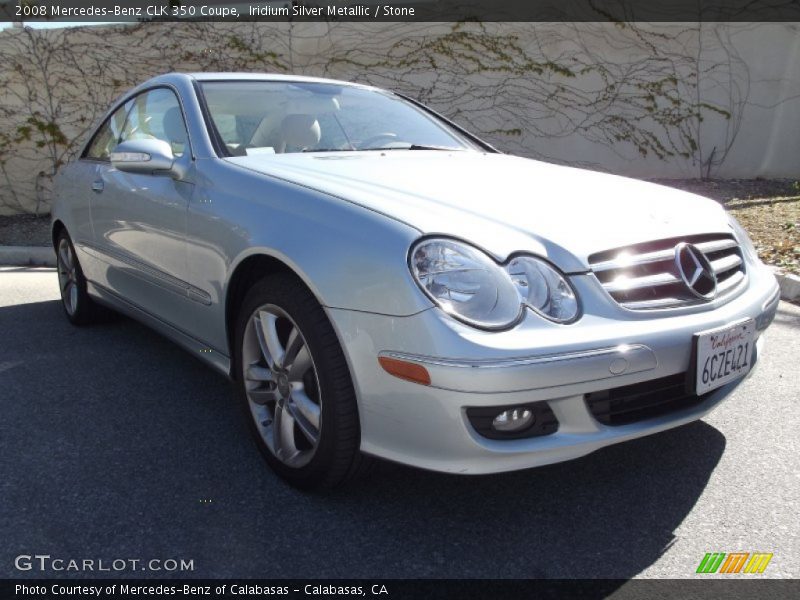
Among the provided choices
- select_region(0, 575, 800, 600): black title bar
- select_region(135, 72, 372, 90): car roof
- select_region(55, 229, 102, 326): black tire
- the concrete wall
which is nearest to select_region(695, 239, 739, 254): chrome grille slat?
select_region(0, 575, 800, 600): black title bar

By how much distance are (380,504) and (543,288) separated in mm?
889

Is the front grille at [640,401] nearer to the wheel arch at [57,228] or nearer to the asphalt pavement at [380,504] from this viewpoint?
the asphalt pavement at [380,504]

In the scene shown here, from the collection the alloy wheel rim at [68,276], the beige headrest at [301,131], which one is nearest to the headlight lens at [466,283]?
the beige headrest at [301,131]

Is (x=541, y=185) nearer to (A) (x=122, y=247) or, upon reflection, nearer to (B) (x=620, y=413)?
(B) (x=620, y=413)

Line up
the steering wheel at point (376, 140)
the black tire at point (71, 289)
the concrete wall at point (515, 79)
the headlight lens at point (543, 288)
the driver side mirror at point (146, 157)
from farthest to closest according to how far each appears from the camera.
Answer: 1. the concrete wall at point (515, 79)
2. the black tire at point (71, 289)
3. the steering wheel at point (376, 140)
4. the driver side mirror at point (146, 157)
5. the headlight lens at point (543, 288)

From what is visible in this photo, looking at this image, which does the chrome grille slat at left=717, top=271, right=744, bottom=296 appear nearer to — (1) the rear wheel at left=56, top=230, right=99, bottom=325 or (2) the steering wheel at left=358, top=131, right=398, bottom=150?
(2) the steering wheel at left=358, top=131, right=398, bottom=150

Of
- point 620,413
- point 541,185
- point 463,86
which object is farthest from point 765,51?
point 620,413

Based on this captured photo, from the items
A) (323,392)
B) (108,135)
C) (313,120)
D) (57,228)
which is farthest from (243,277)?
(57,228)

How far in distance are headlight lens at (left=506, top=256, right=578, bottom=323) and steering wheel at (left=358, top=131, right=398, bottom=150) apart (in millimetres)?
1479

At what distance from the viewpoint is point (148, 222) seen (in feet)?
10.1

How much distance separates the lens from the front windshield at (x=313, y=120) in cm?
305

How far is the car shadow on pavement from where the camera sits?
6.57 feet

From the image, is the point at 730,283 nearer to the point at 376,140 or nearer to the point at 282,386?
the point at 282,386

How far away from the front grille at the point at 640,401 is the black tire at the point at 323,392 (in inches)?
27.1
